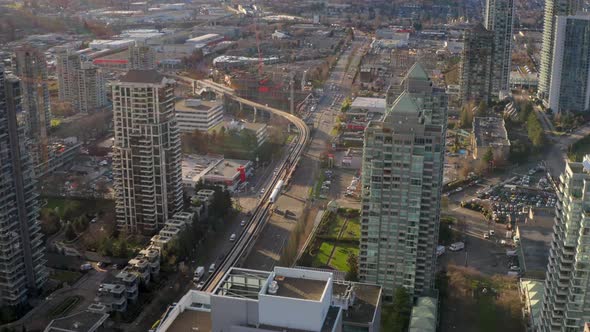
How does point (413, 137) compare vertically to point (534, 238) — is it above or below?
above

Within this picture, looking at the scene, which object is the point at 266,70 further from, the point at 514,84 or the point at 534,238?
the point at 534,238

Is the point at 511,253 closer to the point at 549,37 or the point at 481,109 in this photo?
the point at 481,109

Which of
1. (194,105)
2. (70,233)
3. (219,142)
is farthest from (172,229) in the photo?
(194,105)

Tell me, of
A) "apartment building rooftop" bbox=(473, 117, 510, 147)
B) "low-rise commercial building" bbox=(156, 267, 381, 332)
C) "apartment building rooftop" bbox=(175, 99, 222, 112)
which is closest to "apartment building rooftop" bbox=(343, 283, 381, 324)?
"low-rise commercial building" bbox=(156, 267, 381, 332)

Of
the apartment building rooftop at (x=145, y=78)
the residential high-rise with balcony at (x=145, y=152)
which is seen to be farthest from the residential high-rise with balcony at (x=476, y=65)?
the apartment building rooftop at (x=145, y=78)

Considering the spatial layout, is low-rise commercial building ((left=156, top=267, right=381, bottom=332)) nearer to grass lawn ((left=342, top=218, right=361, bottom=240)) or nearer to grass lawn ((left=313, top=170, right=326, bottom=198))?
grass lawn ((left=342, top=218, right=361, bottom=240))

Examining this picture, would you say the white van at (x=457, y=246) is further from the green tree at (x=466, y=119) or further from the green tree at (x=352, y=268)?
the green tree at (x=466, y=119)

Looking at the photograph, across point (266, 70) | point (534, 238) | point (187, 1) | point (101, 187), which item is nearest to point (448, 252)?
point (534, 238)
